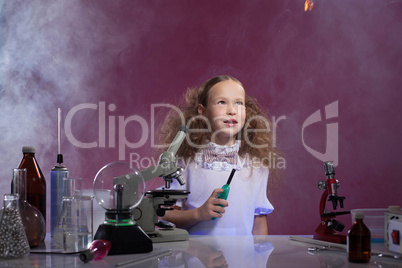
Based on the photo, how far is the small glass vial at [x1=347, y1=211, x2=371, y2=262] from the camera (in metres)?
1.36

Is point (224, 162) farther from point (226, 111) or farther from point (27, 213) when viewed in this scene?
point (27, 213)

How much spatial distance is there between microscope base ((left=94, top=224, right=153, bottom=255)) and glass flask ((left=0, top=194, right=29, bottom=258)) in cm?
21

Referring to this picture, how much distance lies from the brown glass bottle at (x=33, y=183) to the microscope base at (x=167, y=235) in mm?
378

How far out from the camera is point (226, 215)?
97.8 inches

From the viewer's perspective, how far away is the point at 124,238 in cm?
144

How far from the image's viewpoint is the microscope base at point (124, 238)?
4.70ft

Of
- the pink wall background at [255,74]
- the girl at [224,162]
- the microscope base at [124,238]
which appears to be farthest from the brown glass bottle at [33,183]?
the pink wall background at [255,74]

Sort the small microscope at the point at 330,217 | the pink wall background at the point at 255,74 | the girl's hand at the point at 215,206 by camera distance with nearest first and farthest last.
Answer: the small microscope at the point at 330,217
the girl's hand at the point at 215,206
the pink wall background at the point at 255,74

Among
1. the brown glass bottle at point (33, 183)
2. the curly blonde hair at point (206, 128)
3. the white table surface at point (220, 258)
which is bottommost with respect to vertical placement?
the white table surface at point (220, 258)

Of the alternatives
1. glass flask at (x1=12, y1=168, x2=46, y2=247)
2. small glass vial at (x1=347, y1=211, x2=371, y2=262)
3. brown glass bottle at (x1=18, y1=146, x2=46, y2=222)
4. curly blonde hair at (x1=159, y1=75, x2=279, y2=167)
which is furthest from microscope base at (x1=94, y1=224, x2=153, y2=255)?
curly blonde hair at (x1=159, y1=75, x2=279, y2=167)

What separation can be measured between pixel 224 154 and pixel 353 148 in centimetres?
100

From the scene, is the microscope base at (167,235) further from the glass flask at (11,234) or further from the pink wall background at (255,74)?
the pink wall background at (255,74)

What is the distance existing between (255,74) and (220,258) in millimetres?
1883

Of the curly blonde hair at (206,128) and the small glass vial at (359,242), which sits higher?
the curly blonde hair at (206,128)
